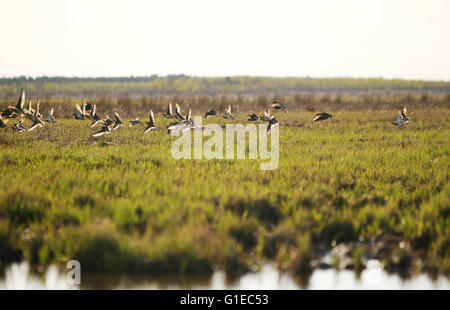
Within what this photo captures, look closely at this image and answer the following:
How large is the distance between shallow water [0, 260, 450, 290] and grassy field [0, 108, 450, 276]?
0.12 metres

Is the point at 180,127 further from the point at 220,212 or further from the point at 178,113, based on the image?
the point at 220,212

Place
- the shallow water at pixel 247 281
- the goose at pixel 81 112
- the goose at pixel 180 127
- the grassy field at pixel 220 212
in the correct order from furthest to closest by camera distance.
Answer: the goose at pixel 81 112 < the goose at pixel 180 127 < the grassy field at pixel 220 212 < the shallow water at pixel 247 281

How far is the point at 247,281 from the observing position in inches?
161

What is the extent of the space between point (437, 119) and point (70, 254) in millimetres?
16947

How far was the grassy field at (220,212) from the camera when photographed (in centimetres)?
431

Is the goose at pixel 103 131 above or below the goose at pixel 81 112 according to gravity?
below

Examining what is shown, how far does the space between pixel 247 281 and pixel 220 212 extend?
4.29ft

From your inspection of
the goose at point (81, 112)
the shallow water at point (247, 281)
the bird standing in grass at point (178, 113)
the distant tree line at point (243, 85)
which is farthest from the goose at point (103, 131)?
the distant tree line at point (243, 85)

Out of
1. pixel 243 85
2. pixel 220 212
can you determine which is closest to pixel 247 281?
pixel 220 212

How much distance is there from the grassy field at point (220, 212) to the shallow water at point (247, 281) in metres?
0.12

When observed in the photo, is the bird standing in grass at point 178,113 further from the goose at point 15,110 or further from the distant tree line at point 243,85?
the distant tree line at point 243,85

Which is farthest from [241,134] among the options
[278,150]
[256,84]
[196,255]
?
[256,84]

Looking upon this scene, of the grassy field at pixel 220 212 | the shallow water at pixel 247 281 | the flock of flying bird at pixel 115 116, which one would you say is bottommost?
the shallow water at pixel 247 281

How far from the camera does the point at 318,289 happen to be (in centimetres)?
398
